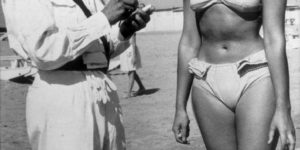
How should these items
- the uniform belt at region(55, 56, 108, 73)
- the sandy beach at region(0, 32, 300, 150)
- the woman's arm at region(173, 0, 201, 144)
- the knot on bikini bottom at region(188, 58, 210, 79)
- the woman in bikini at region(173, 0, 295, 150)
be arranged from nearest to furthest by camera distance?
the woman in bikini at region(173, 0, 295, 150)
the uniform belt at region(55, 56, 108, 73)
the knot on bikini bottom at region(188, 58, 210, 79)
the woman's arm at region(173, 0, 201, 144)
the sandy beach at region(0, 32, 300, 150)

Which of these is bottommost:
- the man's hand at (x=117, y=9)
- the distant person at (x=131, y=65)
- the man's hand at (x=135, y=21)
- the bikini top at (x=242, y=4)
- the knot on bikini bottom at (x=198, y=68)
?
the distant person at (x=131, y=65)

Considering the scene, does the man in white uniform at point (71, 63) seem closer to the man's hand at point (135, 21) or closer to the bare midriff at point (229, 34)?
the man's hand at point (135, 21)

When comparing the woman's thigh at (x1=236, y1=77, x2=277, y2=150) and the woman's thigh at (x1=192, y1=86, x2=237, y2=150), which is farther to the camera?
the woman's thigh at (x1=192, y1=86, x2=237, y2=150)

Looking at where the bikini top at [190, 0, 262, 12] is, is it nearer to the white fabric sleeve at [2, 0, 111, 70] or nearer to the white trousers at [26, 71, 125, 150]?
the white fabric sleeve at [2, 0, 111, 70]

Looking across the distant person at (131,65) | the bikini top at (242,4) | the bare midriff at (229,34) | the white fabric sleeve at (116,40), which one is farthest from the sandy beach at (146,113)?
the bikini top at (242,4)

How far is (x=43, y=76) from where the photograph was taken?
3195 mm

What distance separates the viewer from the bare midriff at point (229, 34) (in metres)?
3.19

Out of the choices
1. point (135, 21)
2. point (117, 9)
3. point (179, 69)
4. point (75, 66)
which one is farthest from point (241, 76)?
point (75, 66)

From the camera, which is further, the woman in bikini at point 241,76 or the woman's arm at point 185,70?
the woman's arm at point 185,70

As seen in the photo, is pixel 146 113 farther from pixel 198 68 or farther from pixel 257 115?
pixel 257 115

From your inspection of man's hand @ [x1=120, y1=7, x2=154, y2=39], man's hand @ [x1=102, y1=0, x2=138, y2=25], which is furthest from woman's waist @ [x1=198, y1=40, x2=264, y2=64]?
man's hand @ [x1=102, y1=0, x2=138, y2=25]

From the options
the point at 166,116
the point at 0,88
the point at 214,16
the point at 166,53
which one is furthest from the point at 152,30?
the point at 214,16

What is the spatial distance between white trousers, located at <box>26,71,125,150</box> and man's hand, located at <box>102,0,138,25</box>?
1.23ft

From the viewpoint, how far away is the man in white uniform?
297 cm
